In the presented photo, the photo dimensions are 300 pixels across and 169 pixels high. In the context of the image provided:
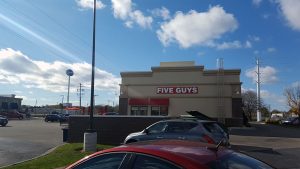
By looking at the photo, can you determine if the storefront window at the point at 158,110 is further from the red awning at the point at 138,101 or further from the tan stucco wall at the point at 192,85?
the red awning at the point at 138,101

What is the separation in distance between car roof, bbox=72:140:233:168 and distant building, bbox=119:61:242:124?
1572 inches

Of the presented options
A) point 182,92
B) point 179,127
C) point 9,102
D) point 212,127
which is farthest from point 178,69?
point 9,102

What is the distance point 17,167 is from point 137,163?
31.3 feet

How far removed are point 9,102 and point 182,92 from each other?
75047 millimetres

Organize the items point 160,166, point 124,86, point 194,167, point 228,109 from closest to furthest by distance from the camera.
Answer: point 194,167 → point 160,166 → point 228,109 → point 124,86

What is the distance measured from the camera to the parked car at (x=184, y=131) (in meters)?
14.7

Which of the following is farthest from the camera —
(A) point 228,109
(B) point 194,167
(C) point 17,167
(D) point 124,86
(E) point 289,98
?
(E) point 289,98

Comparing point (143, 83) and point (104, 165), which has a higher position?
point (143, 83)

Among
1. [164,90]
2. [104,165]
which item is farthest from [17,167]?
[164,90]

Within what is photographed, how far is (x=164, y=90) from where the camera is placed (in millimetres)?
45812

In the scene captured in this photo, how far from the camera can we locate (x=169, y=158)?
417 cm

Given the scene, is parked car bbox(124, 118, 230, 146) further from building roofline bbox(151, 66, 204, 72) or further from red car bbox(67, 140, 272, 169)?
building roofline bbox(151, 66, 204, 72)

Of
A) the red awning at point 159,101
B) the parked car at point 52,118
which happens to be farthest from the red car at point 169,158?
the parked car at point 52,118

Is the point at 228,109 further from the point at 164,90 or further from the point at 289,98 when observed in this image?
the point at 289,98
